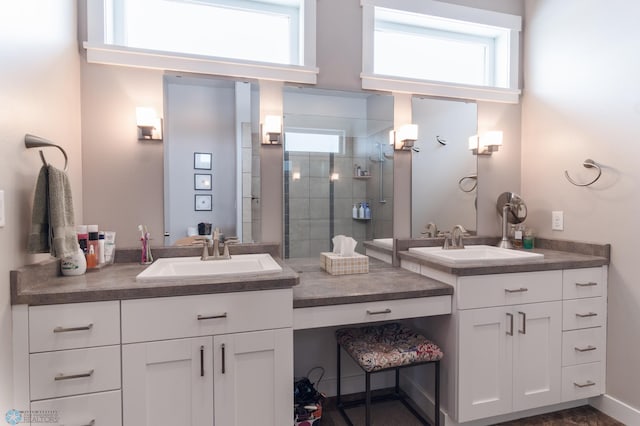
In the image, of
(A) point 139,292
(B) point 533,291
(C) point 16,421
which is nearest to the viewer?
(C) point 16,421

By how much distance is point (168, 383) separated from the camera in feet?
4.45

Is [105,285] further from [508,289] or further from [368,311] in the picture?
[508,289]

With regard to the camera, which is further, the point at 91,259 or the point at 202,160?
the point at 202,160

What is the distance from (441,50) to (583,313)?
191 centimetres

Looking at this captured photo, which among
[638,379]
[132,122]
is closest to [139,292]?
[132,122]

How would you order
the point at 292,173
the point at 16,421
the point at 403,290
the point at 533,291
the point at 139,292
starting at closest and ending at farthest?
the point at 16,421 < the point at 139,292 < the point at 403,290 < the point at 533,291 < the point at 292,173

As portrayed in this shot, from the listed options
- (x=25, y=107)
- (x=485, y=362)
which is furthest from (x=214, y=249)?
(x=485, y=362)

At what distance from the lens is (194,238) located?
6.33ft

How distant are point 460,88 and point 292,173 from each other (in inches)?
51.9

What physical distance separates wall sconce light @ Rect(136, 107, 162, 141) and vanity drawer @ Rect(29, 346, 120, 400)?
1093 millimetres

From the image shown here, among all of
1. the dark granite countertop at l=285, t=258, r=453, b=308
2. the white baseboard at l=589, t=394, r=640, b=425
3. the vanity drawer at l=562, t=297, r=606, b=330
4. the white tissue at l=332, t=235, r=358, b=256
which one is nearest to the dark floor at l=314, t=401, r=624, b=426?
the white baseboard at l=589, t=394, r=640, b=425

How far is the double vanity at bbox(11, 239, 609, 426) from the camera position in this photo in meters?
1.26

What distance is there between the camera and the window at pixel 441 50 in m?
2.22

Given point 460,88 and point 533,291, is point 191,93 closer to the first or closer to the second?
point 460,88
